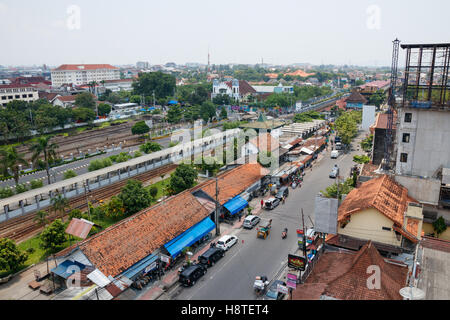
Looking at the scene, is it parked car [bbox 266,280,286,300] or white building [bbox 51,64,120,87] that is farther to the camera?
white building [bbox 51,64,120,87]

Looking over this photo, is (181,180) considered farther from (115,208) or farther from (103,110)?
(103,110)

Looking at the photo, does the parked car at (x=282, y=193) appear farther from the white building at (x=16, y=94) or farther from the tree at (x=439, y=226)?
the white building at (x=16, y=94)

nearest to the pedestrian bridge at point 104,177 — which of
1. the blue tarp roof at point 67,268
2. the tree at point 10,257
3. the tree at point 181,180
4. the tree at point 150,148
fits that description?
the tree at point 150,148

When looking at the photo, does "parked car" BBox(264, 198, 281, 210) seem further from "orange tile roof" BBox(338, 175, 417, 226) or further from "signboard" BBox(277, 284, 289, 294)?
"signboard" BBox(277, 284, 289, 294)

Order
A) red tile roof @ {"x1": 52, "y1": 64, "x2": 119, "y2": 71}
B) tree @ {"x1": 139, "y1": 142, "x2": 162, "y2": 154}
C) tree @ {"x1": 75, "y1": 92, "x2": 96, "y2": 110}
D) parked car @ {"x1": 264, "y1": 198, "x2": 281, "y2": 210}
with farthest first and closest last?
1. red tile roof @ {"x1": 52, "y1": 64, "x2": 119, "y2": 71}
2. tree @ {"x1": 75, "y1": 92, "x2": 96, "y2": 110}
3. tree @ {"x1": 139, "y1": 142, "x2": 162, "y2": 154}
4. parked car @ {"x1": 264, "y1": 198, "x2": 281, "y2": 210}

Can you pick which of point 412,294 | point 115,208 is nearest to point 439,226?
point 412,294

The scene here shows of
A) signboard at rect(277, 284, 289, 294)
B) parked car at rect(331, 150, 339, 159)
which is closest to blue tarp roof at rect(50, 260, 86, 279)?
signboard at rect(277, 284, 289, 294)

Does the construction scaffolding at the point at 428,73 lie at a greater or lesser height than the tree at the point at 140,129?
greater
